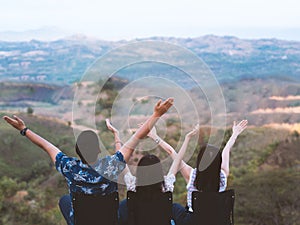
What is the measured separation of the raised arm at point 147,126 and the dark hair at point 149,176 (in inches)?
5.2

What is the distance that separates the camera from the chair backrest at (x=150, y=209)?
9.25 feet

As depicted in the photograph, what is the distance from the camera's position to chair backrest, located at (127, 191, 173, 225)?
282cm

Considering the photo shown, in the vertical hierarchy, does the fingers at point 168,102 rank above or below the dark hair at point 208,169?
above

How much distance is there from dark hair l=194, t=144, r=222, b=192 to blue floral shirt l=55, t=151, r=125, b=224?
51cm

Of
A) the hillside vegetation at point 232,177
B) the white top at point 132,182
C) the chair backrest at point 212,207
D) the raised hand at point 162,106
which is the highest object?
the raised hand at point 162,106

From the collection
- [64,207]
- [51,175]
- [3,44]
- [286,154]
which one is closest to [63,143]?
[51,175]

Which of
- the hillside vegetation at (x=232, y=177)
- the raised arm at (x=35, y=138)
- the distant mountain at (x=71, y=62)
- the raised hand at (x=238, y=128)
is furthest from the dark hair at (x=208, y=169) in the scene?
the distant mountain at (x=71, y=62)

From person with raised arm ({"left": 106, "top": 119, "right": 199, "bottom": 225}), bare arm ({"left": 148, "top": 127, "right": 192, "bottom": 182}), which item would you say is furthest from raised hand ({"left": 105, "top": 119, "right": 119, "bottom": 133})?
person with raised arm ({"left": 106, "top": 119, "right": 199, "bottom": 225})

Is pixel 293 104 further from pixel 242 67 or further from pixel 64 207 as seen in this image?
pixel 64 207

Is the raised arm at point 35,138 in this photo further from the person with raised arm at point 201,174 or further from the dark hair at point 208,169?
the dark hair at point 208,169

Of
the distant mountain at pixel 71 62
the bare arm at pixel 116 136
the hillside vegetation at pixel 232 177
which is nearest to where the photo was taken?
the bare arm at pixel 116 136

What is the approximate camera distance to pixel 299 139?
82.8ft

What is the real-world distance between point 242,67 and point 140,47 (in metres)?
29.9

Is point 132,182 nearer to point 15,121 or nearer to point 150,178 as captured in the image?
point 150,178
